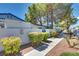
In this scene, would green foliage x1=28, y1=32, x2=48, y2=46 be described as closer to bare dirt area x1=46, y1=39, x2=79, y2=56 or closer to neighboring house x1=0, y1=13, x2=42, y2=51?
neighboring house x1=0, y1=13, x2=42, y2=51

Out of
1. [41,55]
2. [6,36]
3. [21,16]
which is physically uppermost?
[21,16]

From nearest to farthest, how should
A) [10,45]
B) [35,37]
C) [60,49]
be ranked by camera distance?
1. [10,45]
2. [60,49]
3. [35,37]

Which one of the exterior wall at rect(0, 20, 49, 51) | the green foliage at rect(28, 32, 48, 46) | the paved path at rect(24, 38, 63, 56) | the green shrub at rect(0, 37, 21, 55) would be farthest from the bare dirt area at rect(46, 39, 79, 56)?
the green shrub at rect(0, 37, 21, 55)

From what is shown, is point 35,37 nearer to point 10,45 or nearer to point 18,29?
point 18,29

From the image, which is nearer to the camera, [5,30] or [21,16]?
[21,16]

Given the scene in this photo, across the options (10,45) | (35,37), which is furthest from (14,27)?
(10,45)

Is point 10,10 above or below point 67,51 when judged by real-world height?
above

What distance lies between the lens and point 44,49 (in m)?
10.6

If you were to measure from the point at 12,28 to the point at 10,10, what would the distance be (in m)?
1.05

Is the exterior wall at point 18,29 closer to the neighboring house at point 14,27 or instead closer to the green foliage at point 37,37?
the neighboring house at point 14,27

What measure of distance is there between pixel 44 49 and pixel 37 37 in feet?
1.84

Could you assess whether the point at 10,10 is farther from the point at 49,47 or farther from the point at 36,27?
the point at 49,47

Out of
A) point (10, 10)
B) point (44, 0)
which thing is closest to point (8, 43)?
point (10, 10)

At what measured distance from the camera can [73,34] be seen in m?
10.5
